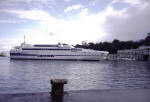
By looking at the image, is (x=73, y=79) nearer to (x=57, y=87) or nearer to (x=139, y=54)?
(x=57, y=87)

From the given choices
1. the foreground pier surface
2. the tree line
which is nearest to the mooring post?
the foreground pier surface

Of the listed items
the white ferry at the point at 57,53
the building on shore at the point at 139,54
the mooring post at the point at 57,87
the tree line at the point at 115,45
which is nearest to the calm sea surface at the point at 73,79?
the mooring post at the point at 57,87

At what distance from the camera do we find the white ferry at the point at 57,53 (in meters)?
60.3

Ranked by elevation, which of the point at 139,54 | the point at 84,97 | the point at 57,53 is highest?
the point at 84,97

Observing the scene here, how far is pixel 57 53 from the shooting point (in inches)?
2453

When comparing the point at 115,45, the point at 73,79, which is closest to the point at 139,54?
the point at 115,45

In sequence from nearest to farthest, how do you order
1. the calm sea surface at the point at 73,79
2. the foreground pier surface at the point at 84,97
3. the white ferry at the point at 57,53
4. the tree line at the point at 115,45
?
the foreground pier surface at the point at 84,97 → the calm sea surface at the point at 73,79 → the white ferry at the point at 57,53 → the tree line at the point at 115,45

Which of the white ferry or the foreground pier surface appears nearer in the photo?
the foreground pier surface

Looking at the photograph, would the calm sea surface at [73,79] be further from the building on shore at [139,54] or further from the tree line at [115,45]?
the tree line at [115,45]

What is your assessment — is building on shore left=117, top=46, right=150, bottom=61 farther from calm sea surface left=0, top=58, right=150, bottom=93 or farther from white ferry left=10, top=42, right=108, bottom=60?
calm sea surface left=0, top=58, right=150, bottom=93

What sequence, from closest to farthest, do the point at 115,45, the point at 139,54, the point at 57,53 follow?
1. the point at 57,53
2. the point at 139,54
3. the point at 115,45

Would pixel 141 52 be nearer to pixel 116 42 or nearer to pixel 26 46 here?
pixel 116 42

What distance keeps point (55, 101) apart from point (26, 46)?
62938 mm

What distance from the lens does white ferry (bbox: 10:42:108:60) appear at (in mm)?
60344
